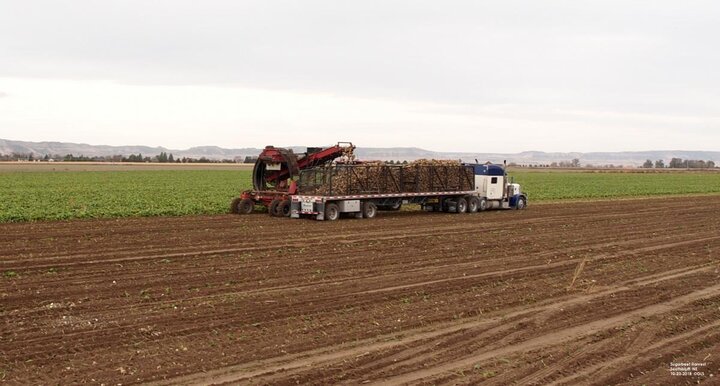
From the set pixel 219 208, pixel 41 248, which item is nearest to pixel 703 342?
pixel 41 248

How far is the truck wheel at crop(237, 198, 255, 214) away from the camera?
2973 cm

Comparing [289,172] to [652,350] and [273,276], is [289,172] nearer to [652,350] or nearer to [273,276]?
[273,276]

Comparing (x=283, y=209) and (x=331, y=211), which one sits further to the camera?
(x=283, y=209)

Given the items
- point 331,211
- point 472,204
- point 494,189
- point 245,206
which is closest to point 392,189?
point 331,211

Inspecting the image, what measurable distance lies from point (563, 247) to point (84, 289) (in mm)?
12892

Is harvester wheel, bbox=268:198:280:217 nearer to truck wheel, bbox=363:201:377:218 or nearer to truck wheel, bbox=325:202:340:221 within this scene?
truck wheel, bbox=325:202:340:221

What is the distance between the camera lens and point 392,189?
2933 cm

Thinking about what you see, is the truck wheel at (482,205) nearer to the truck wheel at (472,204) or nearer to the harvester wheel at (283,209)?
the truck wheel at (472,204)

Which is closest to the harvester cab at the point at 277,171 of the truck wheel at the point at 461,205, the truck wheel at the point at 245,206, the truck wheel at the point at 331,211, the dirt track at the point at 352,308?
the truck wheel at the point at 245,206

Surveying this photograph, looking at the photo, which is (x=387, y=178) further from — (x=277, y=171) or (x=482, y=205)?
(x=482, y=205)

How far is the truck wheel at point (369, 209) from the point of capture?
28.5 m
